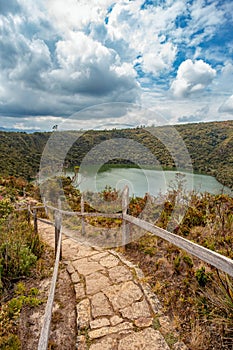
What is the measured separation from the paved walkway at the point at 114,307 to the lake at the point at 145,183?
2.53 metres

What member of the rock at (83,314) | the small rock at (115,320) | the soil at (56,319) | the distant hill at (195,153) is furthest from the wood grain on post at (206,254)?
the distant hill at (195,153)

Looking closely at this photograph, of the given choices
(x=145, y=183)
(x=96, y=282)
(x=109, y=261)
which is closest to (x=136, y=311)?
(x=96, y=282)

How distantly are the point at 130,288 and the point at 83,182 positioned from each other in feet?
28.3

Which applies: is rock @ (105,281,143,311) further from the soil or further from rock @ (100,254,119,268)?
rock @ (100,254,119,268)

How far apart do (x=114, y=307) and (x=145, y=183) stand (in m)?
7.24

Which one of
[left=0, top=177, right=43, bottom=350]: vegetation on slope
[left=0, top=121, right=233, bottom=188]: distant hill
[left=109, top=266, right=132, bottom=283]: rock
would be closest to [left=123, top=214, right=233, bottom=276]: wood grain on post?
[left=109, top=266, right=132, bottom=283]: rock

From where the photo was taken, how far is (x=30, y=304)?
230cm

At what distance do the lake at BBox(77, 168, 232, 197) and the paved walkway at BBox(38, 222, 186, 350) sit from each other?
2.53 meters

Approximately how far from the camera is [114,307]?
2.25m

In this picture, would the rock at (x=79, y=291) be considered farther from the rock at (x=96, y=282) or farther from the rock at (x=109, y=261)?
the rock at (x=109, y=261)

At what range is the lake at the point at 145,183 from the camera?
533 centimetres

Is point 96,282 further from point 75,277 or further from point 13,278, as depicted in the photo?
point 13,278

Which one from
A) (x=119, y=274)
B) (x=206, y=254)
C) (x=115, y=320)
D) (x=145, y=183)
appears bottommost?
(x=145, y=183)

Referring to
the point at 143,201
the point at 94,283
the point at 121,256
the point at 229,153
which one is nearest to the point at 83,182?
the point at 143,201
